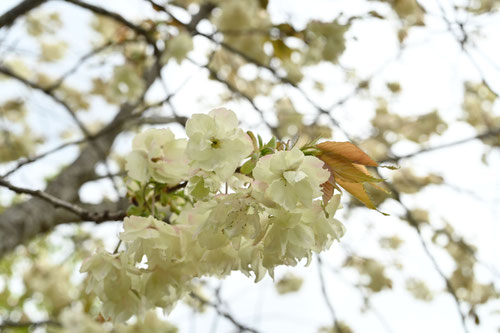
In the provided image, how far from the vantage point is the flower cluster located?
44 cm

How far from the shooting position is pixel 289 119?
8.45ft

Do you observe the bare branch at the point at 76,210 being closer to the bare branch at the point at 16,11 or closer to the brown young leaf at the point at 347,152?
the brown young leaf at the point at 347,152

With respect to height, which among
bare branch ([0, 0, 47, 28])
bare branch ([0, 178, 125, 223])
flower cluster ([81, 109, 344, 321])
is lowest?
bare branch ([0, 178, 125, 223])

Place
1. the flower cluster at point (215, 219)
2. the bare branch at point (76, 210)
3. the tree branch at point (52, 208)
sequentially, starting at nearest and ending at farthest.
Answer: the flower cluster at point (215, 219)
the bare branch at point (76, 210)
the tree branch at point (52, 208)

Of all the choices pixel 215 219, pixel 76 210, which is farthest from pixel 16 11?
pixel 215 219

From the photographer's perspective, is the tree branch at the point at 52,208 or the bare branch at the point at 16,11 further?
the tree branch at the point at 52,208

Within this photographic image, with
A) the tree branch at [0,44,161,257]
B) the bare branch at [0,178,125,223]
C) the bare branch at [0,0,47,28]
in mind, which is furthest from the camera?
the tree branch at [0,44,161,257]

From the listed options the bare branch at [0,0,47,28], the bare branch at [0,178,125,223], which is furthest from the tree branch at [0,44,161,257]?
the bare branch at [0,178,125,223]

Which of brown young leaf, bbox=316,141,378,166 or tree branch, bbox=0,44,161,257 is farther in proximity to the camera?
tree branch, bbox=0,44,161,257

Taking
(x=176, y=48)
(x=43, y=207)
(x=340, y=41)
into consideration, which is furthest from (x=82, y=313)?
(x=340, y=41)

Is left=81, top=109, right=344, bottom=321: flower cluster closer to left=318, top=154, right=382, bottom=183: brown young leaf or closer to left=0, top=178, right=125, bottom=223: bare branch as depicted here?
left=318, top=154, right=382, bottom=183: brown young leaf

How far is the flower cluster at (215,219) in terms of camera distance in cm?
44

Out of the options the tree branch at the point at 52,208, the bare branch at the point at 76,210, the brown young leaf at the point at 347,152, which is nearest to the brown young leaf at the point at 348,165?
the brown young leaf at the point at 347,152

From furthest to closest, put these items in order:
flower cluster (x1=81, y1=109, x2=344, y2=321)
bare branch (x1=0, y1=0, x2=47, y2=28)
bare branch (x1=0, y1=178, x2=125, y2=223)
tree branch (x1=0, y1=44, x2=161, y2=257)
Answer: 1. tree branch (x1=0, y1=44, x2=161, y2=257)
2. bare branch (x1=0, y1=0, x2=47, y2=28)
3. bare branch (x1=0, y1=178, x2=125, y2=223)
4. flower cluster (x1=81, y1=109, x2=344, y2=321)
